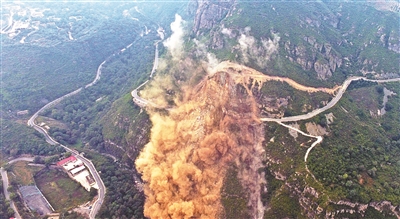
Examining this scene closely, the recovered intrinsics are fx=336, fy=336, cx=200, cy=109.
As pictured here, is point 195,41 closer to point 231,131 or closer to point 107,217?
point 231,131

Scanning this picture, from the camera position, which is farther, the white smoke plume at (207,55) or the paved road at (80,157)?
→ the white smoke plume at (207,55)

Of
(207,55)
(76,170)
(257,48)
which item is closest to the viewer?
(76,170)

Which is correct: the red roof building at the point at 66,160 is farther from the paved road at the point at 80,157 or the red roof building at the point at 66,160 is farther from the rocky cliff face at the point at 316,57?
the rocky cliff face at the point at 316,57

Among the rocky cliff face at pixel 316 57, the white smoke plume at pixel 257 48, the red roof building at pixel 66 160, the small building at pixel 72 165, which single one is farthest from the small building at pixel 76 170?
the rocky cliff face at pixel 316 57

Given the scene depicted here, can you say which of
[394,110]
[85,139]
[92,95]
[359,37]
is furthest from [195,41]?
[394,110]

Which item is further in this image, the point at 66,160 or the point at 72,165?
the point at 66,160

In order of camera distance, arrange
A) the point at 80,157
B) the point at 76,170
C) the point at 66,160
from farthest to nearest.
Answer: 1. the point at 80,157
2. the point at 66,160
3. the point at 76,170

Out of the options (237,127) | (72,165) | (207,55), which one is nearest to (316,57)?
(207,55)

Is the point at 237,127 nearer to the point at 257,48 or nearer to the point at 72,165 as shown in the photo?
the point at 257,48

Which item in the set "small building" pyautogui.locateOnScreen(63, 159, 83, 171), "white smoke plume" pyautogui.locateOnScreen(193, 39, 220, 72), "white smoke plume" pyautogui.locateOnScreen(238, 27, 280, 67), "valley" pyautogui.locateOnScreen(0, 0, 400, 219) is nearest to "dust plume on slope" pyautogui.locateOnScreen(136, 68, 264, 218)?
"valley" pyautogui.locateOnScreen(0, 0, 400, 219)
